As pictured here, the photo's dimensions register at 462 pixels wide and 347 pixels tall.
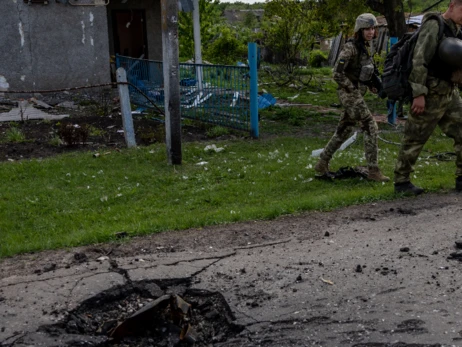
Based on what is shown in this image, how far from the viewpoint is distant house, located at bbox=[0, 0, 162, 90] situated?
15.5 m

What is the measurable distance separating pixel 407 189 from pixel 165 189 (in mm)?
2964

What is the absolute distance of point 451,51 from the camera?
19.6ft

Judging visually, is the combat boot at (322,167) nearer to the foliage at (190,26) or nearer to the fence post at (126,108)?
the fence post at (126,108)

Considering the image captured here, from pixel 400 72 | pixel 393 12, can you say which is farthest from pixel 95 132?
pixel 400 72

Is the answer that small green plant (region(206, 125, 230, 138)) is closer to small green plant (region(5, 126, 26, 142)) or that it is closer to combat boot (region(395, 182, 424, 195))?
small green plant (region(5, 126, 26, 142))

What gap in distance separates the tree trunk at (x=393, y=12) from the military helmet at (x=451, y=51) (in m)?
8.08

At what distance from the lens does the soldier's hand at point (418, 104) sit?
20.5 ft

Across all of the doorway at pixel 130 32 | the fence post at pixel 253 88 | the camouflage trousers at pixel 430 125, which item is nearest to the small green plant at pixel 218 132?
the fence post at pixel 253 88

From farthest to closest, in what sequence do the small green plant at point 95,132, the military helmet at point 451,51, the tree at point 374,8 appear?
the tree at point 374,8, the small green plant at point 95,132, the military helmet at point 451,51

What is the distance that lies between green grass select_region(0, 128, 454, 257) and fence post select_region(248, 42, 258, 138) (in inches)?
28.2

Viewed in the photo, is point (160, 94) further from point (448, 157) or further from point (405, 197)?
point (405, 197)

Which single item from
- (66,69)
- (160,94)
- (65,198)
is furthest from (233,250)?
(66,69)

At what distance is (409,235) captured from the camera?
548 cm

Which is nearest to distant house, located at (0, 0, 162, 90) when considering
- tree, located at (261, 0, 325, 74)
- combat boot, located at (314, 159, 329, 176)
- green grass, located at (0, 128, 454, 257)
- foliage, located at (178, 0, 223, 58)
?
foliage, located at (178, 0, 223, 58)
